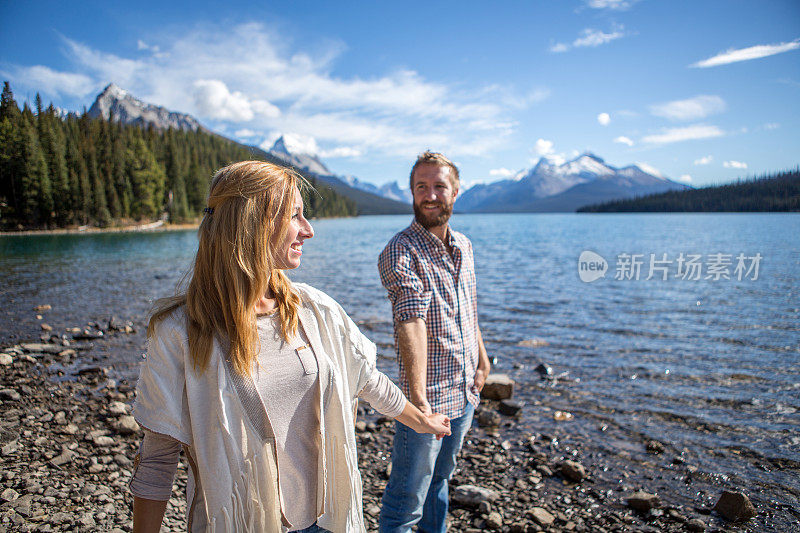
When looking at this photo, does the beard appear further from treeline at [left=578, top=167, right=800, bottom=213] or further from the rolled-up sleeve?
treeline at [left=578, top=167, right=800, bottom=213]

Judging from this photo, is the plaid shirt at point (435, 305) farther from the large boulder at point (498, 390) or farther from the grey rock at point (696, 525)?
the large boulder at point (498, 390)

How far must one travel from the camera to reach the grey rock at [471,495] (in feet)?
18.3

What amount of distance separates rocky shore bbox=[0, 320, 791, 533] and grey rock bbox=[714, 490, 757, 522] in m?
0.01

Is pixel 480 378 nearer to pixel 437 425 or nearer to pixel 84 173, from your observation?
pixel 437 425

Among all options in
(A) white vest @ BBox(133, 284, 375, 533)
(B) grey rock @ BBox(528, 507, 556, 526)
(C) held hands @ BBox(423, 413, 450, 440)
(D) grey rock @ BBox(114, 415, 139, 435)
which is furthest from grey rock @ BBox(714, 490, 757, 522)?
(D) grey rock @ BBox(114, 415, 139, 435)

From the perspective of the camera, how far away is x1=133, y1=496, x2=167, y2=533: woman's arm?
1.96m

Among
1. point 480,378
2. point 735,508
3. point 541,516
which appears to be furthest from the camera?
point 735,508

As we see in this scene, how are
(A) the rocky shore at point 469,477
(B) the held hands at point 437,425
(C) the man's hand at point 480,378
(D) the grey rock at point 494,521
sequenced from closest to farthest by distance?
(B) the held hands at point 437,425 < (C) the man's hand at point 480,378 < (A) the rocky shore at point 469,477 < (D) the grey rock at point 494,521

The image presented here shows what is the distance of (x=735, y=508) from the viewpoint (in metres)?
5.61

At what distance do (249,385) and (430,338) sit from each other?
1.83 m

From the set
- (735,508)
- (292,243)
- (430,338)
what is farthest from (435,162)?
(735,508)

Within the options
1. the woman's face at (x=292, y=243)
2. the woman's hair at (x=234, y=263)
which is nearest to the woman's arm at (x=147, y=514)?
the woman's hair at (x=234, y=263)

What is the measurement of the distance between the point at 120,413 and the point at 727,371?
13338 mm

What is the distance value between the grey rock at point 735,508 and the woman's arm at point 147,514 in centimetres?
648
